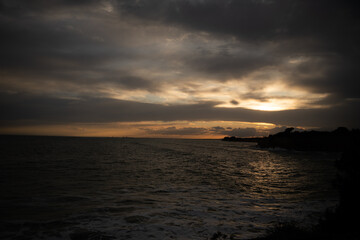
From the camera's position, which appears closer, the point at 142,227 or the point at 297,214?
the point at 142,227

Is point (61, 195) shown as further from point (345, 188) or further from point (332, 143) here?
point (332, 143)

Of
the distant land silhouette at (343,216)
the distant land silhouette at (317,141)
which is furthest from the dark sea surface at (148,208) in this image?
the distant land silhouette at (317,141)

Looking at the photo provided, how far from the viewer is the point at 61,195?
557 inches

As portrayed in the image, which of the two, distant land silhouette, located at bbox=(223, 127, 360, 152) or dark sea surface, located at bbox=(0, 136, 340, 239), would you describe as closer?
dark sea surface, located at bbox=(0, 136, 340, 239)

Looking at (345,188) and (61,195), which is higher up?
(345,188)

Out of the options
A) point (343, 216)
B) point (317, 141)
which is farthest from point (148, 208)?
point (317, 141)

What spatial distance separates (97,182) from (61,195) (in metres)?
4.56

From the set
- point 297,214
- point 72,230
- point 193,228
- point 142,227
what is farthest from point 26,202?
point 297,214

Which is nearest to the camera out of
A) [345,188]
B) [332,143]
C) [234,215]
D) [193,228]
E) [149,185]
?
[345,188]

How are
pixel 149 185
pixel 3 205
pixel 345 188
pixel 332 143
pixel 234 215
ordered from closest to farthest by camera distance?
pixel 345 188
pixel 234 215
pixel 3 205
pixel 149 185
pixel 332 143

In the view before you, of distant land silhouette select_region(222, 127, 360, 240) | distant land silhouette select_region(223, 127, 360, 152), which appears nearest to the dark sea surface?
distant land silhouette select_region(222, 127, 360, 240)

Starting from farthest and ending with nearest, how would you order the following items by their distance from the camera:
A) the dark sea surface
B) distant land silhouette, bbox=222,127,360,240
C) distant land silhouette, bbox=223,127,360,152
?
1. distant land silhouette, bbox=223,127,360,152
2. the dark sea surface
3. distant land silhouette, bbox=222,127,360,240

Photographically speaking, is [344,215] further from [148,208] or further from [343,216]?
[148,208]

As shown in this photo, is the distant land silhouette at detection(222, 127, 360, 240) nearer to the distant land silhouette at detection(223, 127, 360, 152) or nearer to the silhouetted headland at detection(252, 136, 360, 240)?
the silhouetted headland at detection(252, 136, 360, 240)
